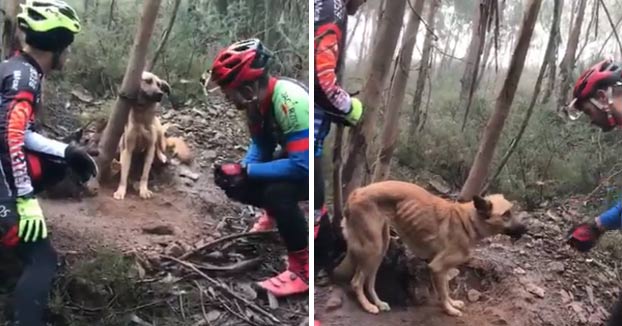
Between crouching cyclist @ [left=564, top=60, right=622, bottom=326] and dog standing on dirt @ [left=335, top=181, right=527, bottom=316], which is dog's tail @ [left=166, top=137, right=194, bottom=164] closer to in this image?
dog standing on dirt @ [left=335, top=181, right=527, bottom=316]

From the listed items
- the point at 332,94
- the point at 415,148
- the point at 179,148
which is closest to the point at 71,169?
the point at 179,148

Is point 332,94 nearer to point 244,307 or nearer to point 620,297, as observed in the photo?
point 244,307

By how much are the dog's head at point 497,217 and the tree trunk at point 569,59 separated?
25 centimetres

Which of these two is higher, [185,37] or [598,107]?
[185,37]

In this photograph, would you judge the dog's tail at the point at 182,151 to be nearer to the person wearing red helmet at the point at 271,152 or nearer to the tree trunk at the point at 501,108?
the person wearing red helmet at the point at 271,152

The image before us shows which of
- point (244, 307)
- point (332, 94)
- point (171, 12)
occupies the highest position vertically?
point (171, 12)

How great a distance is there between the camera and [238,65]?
6.48 feet

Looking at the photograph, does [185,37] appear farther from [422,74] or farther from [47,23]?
[422,74]

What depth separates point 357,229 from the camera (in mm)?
1964

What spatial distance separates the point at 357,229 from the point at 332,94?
279 millimetres

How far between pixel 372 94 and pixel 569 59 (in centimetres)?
42

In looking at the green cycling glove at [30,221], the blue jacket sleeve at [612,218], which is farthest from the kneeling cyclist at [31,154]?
the blue jacket sleeve at [612,218]

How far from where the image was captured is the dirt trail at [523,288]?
1.97 meters

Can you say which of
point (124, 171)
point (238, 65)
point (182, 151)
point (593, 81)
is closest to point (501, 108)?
point (593, 81)
